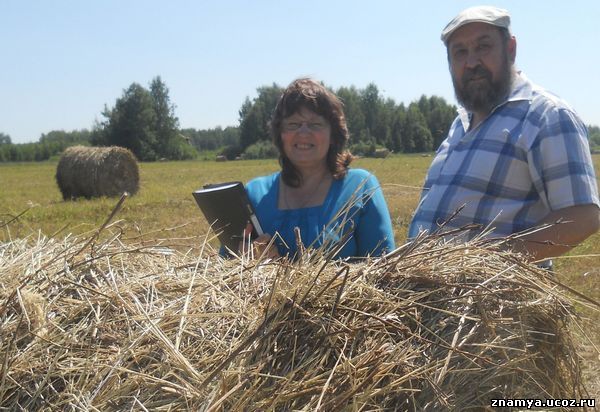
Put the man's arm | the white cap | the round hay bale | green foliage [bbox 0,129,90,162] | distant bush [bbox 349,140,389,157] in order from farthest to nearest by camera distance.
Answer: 1. green foliage [bbox 0,129,90,162]
2. the round hay bale
3. distant bush [bbox 349,140,389,157]
4. the white cap
5. the man's arm

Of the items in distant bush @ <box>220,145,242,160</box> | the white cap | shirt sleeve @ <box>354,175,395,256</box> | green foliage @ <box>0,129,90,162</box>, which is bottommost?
distant bush @ <box>220,145,242,160</box>

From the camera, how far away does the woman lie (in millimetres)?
2879

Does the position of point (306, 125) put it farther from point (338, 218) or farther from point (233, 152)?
point (233, 152)

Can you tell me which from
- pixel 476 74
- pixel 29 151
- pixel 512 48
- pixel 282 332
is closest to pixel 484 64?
pixel 476 74

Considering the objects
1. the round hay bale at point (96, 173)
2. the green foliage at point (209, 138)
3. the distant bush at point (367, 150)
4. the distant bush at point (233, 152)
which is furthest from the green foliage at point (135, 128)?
the distant bush at point (367, 150)

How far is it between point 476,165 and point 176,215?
29.9ft

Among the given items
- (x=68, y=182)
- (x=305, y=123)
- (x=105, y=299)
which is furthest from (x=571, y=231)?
(x=68, y=182)

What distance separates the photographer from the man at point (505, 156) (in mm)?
2461

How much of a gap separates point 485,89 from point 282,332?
191 centimetres

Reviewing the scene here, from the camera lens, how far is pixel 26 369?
143 cm

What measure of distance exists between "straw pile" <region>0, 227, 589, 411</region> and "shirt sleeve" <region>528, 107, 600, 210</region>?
807 millimetres

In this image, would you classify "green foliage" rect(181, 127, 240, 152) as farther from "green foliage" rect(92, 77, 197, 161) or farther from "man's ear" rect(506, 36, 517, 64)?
"man's ear" rect(506, 36, 517, 64)

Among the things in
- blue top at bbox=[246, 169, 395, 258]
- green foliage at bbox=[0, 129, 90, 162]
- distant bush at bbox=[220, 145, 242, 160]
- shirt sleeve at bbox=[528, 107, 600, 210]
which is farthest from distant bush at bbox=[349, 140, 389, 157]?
green foliage at bbox=[0, 129, 90, 162]

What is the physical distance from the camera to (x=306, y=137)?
3031 millimetres
